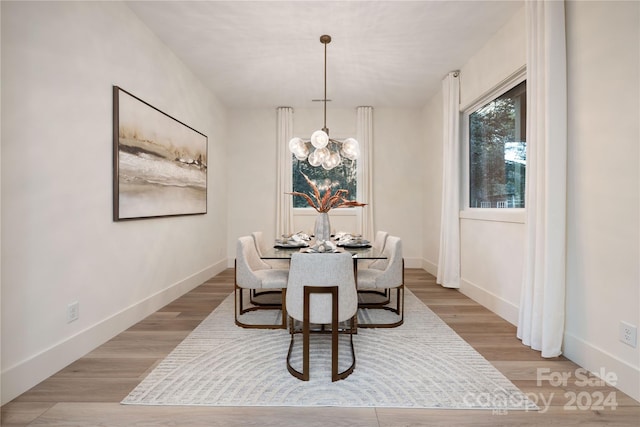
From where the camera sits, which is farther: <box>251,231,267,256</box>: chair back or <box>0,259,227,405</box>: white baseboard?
<box>251,231,267,256</box>: chair back

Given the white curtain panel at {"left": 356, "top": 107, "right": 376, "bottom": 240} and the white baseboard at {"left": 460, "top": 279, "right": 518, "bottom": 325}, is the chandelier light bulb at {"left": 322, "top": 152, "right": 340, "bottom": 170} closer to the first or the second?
the white curtain panel at {"left": 356, "top": 107, "right": 376, "bottom": 240}

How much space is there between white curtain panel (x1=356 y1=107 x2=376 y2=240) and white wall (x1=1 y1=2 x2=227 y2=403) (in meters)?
3.30

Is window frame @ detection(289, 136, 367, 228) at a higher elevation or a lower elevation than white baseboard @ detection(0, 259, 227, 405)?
higher

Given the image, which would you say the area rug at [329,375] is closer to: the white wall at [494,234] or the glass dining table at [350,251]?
the glass dining table at [350,251]

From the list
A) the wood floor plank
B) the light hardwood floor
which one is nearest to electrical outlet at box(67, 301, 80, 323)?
the light hardwood floor

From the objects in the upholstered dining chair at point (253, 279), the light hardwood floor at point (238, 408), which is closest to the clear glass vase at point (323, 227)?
the upholstered dining chair at point (253, 279)

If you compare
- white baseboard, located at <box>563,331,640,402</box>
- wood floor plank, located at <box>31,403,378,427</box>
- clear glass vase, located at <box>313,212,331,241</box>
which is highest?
clear glass vase, located at <box>313,212,331,241</box>

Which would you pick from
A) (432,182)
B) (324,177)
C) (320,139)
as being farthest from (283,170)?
(432,182)

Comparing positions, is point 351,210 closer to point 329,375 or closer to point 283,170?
point 283,170

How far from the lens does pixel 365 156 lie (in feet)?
18.5

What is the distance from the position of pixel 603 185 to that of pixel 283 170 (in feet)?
14.4

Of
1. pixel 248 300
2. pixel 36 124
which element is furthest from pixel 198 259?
pixel 36 124

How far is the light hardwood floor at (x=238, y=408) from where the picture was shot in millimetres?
1628

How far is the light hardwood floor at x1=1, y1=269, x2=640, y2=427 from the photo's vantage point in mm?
1628
